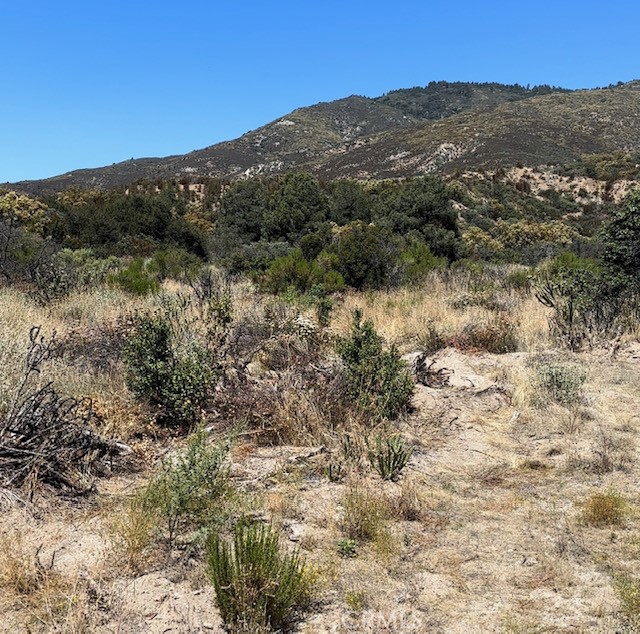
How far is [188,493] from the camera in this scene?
11.3ft

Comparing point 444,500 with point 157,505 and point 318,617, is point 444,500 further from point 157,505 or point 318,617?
point 157,505

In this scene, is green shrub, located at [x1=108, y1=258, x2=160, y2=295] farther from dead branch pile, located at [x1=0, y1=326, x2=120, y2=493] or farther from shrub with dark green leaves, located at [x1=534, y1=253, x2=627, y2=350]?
shrub with dark green leaves, located at [x1=534, y1=253, x2=627, y2=350]

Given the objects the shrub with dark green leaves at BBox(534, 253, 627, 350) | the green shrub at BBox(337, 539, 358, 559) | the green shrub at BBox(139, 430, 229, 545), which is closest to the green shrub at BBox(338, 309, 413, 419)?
the green shrub at BBox(139, 430, 229, 545)

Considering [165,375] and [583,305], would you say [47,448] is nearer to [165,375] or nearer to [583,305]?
[165,375]

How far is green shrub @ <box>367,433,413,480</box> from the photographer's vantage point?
4.18 m

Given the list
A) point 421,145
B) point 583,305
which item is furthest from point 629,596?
point 421,145

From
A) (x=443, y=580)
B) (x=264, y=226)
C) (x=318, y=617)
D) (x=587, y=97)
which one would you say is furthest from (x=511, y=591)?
(x=587, y=97)

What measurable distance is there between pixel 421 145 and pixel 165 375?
62.4 metres

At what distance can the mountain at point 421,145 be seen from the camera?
5725 cm

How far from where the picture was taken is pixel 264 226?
22.0 metres

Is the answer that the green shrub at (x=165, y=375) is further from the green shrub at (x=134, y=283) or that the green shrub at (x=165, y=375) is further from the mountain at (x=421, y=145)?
the mountain at (x=421, y=145)

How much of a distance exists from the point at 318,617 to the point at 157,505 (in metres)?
1.27

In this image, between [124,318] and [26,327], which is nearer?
[26,327]

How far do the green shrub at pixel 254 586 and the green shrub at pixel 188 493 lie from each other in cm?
67
